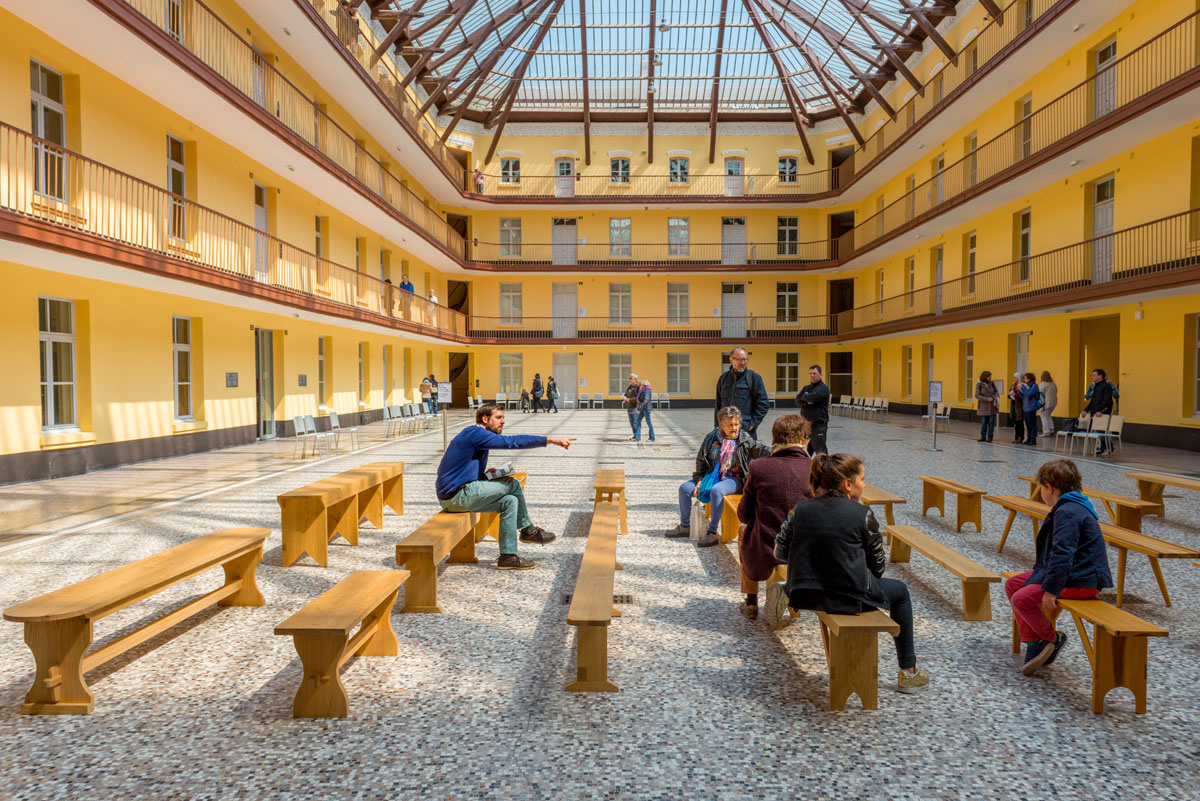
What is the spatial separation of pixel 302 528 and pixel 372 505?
1.42 metres

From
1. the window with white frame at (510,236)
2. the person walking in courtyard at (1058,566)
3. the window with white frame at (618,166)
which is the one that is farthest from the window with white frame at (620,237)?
the person walking in courtyard at (1058,566)

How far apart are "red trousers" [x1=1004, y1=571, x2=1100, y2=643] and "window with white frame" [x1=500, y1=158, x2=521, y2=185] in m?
35.1

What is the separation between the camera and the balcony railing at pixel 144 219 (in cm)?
941

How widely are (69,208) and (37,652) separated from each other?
992cm

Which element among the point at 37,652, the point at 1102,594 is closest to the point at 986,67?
the point at 1102,594

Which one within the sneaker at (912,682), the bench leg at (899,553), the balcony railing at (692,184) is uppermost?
the balcony railing at (692,184)

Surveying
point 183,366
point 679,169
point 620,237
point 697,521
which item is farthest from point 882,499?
point 679,169

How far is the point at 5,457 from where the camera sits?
33.7 feet

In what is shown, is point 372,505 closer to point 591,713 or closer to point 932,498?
point 591,713

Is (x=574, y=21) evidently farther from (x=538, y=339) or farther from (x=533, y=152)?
(x=538, y=339)

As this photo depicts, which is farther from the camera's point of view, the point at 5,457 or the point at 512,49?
the point at 512,49

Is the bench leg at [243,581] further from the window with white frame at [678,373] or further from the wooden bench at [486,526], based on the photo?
the window with white frame at [678,373]

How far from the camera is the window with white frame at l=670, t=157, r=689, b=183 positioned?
36.0 metres

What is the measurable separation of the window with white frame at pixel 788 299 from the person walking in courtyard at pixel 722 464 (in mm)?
30994
